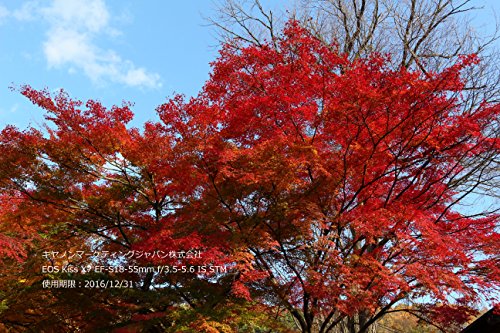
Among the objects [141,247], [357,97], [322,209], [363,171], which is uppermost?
[357,97]

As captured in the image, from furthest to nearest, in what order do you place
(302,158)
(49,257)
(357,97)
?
(49,257)
(302,158)
(357,97)

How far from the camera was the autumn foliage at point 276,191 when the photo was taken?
306 inches

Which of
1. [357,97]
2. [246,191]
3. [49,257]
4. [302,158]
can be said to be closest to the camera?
[357,97]

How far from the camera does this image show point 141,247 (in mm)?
8625

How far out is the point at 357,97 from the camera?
7645mm

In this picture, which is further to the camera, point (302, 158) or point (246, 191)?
point (246, 191)

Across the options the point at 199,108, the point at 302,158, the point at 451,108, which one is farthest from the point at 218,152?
the point at 451,108

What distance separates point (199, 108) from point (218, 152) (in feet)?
3.52

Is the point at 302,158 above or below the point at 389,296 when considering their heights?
above

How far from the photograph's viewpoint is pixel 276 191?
27.8 feet

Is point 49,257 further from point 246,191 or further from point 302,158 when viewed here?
point 302,158

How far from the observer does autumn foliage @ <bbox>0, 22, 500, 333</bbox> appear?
778 centimetres

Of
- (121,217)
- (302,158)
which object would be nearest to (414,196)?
(302,158)

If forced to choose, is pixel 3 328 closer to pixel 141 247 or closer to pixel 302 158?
pixel 141 247
